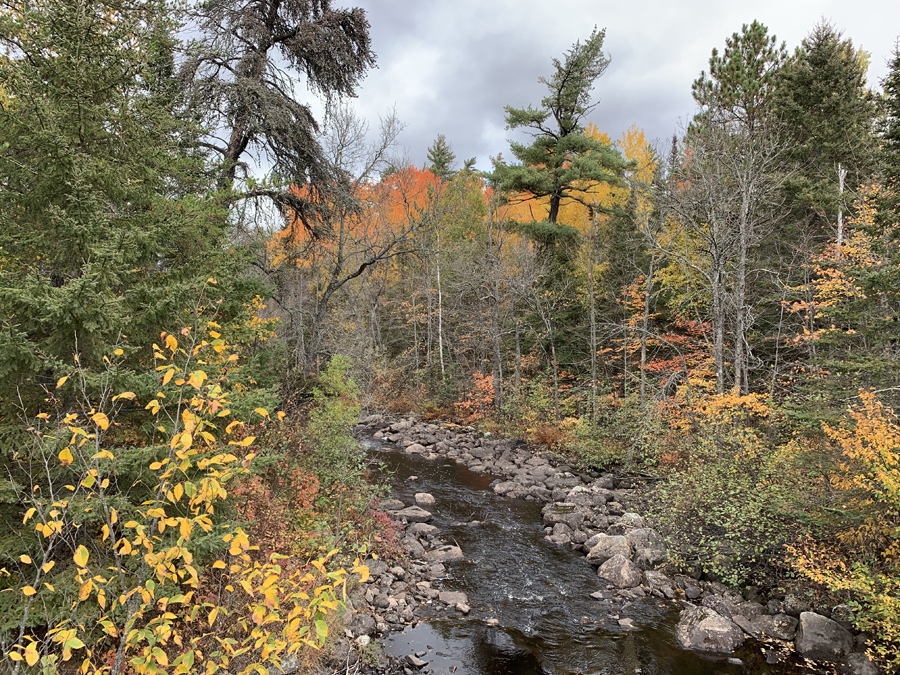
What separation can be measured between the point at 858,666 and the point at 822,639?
1.45 feet

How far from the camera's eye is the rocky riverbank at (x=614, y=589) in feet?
20.4

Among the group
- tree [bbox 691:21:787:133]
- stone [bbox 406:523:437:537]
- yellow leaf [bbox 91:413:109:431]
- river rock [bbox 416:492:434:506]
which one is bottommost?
river rock [bbox 416:492:434:506]

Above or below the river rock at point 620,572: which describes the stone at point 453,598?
below

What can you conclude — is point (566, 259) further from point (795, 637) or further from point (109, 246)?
point (109, 246)

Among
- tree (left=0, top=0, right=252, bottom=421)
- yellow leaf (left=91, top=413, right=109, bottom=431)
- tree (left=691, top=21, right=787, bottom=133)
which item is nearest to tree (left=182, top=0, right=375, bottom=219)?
tree (left=0, top=0, right=252, bottom=421)

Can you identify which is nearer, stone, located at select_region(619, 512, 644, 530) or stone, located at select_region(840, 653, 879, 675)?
stone, located at select_region(840, 653, 879, 675)

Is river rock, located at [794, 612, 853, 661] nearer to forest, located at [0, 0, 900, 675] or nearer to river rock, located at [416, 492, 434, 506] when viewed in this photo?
forest, located at [0, 0, 900, 675]

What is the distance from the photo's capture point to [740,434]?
823cm

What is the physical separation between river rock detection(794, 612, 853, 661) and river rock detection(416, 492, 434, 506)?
25.6 feet

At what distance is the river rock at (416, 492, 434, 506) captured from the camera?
38.9 feet

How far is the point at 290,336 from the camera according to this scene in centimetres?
2120

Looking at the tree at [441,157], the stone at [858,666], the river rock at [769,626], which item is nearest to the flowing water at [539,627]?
the river rock at [769,626]

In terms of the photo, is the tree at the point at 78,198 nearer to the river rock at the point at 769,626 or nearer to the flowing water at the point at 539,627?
the flowing water at the point at 539,627

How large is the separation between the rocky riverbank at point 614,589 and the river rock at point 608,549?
0.7 inches
